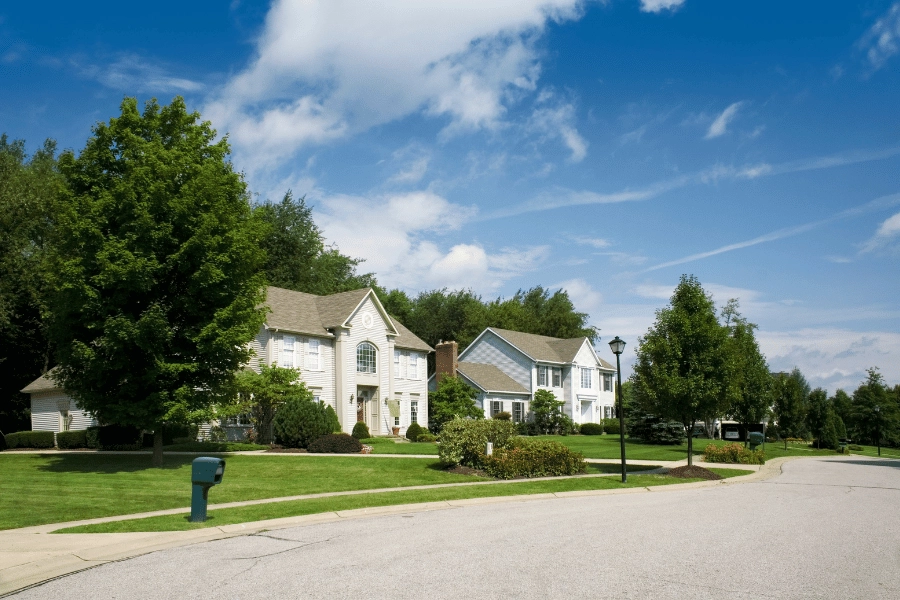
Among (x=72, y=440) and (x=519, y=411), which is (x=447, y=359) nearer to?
(x=519, y=411)

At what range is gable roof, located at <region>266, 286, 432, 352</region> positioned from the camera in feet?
126

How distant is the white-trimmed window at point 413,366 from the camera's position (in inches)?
1815

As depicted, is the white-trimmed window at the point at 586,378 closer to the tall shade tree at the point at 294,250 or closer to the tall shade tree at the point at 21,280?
the tall shade tree at the point at 294,250

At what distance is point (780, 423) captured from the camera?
49.2 metres

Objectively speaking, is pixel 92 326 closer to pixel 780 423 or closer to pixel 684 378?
pixel 684 378

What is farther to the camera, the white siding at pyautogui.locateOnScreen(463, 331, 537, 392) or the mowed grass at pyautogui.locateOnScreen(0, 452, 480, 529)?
the white siding at pyautogui.locateOnScreen(463, 331, 537, 392)

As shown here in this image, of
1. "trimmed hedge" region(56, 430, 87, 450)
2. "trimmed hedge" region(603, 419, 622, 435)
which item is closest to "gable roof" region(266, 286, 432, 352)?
"trimmed hedge" region(56, 430, 87, 450)

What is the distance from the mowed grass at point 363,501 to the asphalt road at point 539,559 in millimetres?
1535

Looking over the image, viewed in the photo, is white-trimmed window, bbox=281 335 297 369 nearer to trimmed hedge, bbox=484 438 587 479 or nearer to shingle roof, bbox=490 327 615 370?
trimmed hedge, bbox=484 438 587 479

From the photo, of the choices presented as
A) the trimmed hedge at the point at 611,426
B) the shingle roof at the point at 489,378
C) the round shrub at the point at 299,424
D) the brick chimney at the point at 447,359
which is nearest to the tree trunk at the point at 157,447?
the round shrub at the point at 299,424

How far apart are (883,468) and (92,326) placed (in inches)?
1259

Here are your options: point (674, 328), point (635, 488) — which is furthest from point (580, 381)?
point (635, 488)

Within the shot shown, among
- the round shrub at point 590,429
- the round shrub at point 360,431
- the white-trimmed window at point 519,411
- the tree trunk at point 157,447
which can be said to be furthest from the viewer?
the round shrub at point 590,429

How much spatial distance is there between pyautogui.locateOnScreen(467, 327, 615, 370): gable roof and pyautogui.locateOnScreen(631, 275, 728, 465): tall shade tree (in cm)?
3108
